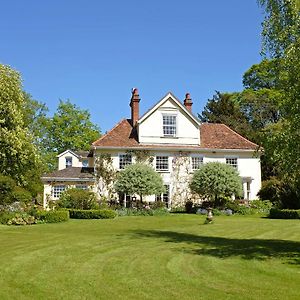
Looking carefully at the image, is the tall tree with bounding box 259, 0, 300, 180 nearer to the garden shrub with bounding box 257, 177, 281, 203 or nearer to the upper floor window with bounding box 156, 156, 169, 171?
the garden shrub with bounding box 257, 177, 281, 203

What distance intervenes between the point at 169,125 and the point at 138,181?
24.8ft

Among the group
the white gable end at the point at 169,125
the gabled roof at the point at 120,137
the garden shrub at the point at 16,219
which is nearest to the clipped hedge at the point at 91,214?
the garden shrub at the point at 16,219

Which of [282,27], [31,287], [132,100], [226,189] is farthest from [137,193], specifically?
[31,287]

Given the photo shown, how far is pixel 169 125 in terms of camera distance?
39.8 metres

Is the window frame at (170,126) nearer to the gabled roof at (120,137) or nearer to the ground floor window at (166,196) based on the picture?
the gabled roof at (120,137)

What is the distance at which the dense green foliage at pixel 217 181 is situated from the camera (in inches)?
1387

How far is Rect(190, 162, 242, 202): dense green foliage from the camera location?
116ft

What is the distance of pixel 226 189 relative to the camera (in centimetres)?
3538

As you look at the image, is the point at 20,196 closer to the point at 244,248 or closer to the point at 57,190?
the point at 57,190

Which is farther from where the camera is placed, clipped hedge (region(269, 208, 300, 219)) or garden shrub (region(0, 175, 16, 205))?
clipped hedge (region(269, 208, 300, 219))

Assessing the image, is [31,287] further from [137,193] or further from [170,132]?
[170,132]

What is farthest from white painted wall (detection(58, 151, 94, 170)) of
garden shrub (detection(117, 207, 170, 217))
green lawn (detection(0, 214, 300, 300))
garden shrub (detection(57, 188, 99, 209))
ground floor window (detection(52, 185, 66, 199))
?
green lawn (detection(0, 214, 300, 300))

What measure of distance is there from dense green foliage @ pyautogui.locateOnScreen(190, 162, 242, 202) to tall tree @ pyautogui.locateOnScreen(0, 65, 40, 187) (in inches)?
563

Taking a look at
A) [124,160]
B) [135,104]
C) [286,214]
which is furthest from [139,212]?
[135,104]
